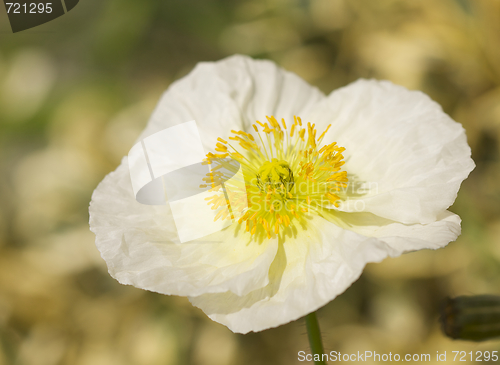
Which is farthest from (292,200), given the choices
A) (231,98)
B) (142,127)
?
(142,127)

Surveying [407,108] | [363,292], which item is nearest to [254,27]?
[407,108]

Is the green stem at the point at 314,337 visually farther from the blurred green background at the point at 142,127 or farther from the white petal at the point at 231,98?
the blurred green background at the point at 142,127

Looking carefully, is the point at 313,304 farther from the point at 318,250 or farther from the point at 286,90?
the point at 286,90

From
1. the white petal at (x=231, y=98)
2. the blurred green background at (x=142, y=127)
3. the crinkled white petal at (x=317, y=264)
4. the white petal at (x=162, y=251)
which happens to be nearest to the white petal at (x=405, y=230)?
the crinkled white petal at (x=317, y=264)

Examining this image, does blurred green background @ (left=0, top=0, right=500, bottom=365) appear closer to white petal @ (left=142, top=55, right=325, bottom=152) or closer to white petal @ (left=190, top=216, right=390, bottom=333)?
white petal @ (left=142, top=55, right=325, bottom=152)

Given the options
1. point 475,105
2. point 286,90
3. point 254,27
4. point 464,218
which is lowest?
point 464,218

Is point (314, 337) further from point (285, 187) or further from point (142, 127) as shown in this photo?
point (142, 127)
